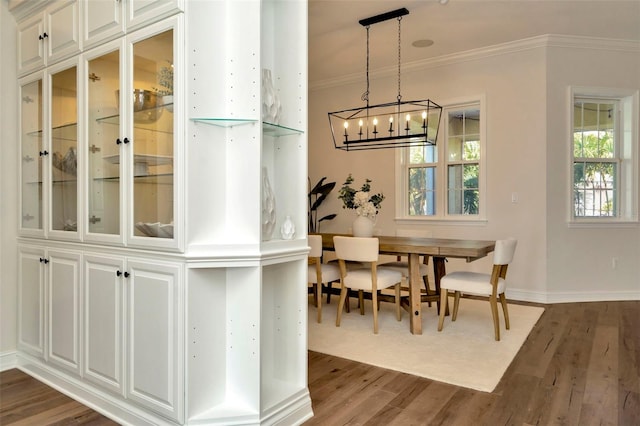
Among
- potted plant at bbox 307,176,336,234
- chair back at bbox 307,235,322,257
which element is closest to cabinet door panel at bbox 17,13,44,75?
chair back at bbox 307,235,322,257

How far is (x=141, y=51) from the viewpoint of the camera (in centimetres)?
208

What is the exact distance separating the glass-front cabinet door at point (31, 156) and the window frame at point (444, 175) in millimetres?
4355

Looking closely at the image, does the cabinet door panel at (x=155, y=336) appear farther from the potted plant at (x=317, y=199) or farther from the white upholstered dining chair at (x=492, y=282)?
the potted plant at (x=317, y=199)

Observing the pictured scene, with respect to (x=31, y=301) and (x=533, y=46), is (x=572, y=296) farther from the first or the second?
(x=31, y=301)

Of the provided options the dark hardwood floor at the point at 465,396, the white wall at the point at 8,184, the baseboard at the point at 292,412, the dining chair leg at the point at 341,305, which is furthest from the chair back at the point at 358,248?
the white wall at the point at 8,184

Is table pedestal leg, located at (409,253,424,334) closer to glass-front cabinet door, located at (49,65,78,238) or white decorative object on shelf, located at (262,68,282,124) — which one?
white decorative object on shelf, located at (262,68,282,124)

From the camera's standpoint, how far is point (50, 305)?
2680 mm

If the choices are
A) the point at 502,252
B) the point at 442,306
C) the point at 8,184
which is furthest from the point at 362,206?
the point at 8,184

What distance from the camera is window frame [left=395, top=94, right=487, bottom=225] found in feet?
17.6

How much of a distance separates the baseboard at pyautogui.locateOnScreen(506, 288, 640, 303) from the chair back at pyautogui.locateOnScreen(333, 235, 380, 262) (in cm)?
246

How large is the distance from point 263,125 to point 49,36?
1.73 m

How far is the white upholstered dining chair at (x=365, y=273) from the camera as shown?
12.1 feet

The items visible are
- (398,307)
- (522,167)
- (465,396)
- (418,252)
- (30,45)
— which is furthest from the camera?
(522,167)

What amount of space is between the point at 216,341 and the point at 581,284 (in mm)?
4754
